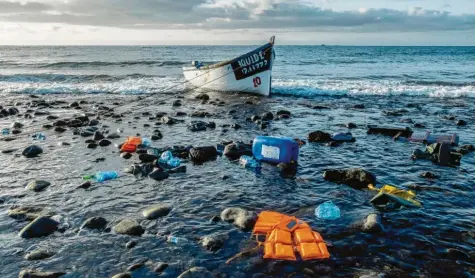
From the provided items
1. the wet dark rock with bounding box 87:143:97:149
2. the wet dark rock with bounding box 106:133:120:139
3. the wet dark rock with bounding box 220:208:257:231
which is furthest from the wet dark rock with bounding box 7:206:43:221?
the wet dark rock with bounding box 106:133:120:139

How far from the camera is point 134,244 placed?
5789 mm

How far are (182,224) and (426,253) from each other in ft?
12.4

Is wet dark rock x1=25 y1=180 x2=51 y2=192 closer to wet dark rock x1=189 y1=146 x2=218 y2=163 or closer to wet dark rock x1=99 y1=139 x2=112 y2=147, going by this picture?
wet dark rock x1=99 y1=139 x2=112 y2=147

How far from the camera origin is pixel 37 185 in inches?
316

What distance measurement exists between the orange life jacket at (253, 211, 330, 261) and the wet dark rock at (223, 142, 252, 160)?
12.8ft

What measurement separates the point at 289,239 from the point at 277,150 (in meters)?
4.02

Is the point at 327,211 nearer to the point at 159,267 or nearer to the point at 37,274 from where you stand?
the point at 159,267

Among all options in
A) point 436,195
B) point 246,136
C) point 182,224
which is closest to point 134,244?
point 182,224

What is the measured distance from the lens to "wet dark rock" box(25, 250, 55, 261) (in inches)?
213

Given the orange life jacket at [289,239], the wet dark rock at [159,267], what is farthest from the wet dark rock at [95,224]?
the orange life jacket at [289,239]

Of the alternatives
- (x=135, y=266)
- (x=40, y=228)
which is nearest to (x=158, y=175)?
(x=40, y=228)

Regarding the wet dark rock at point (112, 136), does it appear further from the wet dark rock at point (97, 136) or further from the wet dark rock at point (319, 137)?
the wet dark rock at point (319, 137)

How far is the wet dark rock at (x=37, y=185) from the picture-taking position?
7.96 meters

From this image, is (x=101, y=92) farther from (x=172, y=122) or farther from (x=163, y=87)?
(x=172, y=122)
